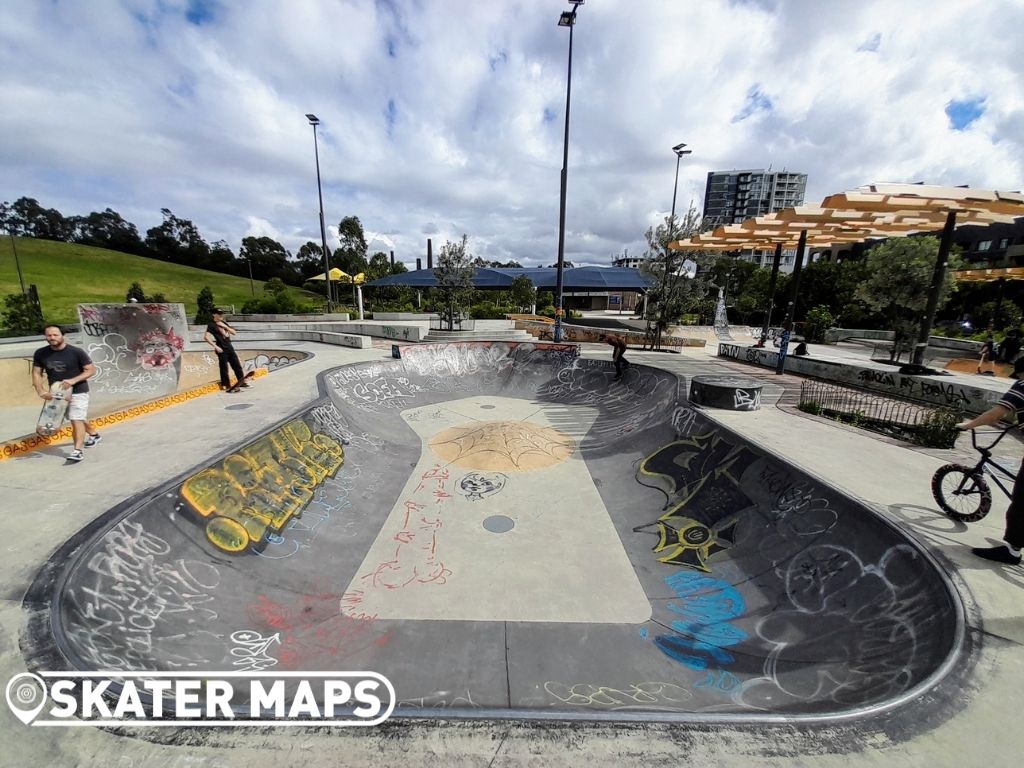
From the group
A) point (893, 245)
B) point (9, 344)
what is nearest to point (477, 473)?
point (893, 245)

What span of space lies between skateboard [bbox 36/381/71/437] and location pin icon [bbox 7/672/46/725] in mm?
5374

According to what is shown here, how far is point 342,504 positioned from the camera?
7.93 m

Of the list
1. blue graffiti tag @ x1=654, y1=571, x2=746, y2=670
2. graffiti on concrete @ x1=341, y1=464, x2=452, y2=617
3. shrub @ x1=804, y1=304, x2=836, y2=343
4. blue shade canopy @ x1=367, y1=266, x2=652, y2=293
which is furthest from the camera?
blue shade canopy @ x1=367, y1=266, x2=652, y2=293

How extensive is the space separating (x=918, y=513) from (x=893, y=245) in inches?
914

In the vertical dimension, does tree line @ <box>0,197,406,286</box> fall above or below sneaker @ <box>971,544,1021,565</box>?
above

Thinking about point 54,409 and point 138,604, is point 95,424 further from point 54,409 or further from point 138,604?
point 138,604

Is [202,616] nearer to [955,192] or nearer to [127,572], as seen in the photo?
[127,572]

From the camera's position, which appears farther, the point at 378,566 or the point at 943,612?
the point at 378,566

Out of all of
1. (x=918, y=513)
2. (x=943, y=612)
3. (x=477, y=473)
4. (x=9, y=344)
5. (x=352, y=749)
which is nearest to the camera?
(x=352, y=749)

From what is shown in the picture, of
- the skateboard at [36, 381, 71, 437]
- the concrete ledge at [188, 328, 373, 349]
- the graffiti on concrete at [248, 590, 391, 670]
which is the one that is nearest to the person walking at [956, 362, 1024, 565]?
the graffiti on concrete at [248, 590, 391, 670]

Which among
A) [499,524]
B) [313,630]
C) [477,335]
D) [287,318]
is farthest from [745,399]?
[287,318]

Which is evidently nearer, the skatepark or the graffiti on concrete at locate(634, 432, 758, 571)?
the skatepark

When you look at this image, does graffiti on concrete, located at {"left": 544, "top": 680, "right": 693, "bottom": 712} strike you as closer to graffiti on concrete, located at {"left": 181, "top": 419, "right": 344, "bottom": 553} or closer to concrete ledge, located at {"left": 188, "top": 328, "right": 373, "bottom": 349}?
graffiti on concrete, located at {"left": 181, "top": 419, "right": 344, "bottom": 553}

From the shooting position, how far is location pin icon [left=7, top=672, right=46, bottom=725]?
2662mm
